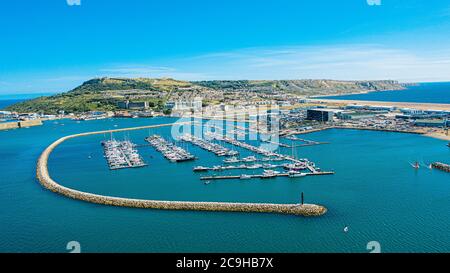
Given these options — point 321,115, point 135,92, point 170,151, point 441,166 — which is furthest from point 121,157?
point 135,92

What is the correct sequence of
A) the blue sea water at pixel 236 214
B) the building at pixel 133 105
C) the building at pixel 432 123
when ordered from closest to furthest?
1. the blue sea water at pixel 236 214
2. the building at pixel 432 123
3. the building at pixel 133 105

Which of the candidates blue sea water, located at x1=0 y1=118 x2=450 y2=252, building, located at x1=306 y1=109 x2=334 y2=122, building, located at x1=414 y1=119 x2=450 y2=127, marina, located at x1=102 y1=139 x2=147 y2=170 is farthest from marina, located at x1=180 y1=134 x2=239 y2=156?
building, located at x1=414 y1=119 x2=450 y2=127

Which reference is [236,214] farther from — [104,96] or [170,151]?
[104,96]

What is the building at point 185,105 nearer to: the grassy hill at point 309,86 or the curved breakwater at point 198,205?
the grassy hill at point 309,86

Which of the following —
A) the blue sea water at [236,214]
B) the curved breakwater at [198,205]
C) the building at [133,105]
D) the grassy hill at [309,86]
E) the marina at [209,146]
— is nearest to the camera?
the blue sea water at [236,214]

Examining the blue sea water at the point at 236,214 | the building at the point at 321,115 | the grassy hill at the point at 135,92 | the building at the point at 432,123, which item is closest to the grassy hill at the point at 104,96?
the grassy hill at the point at 135,92

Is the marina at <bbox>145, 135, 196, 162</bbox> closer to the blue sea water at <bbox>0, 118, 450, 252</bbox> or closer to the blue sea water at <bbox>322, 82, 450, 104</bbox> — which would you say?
the blue sea water at <bbox>0, 118, 450, 252</bbox>

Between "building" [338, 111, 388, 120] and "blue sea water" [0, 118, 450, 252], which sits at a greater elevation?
"building" [338, 111, 388, 120]
